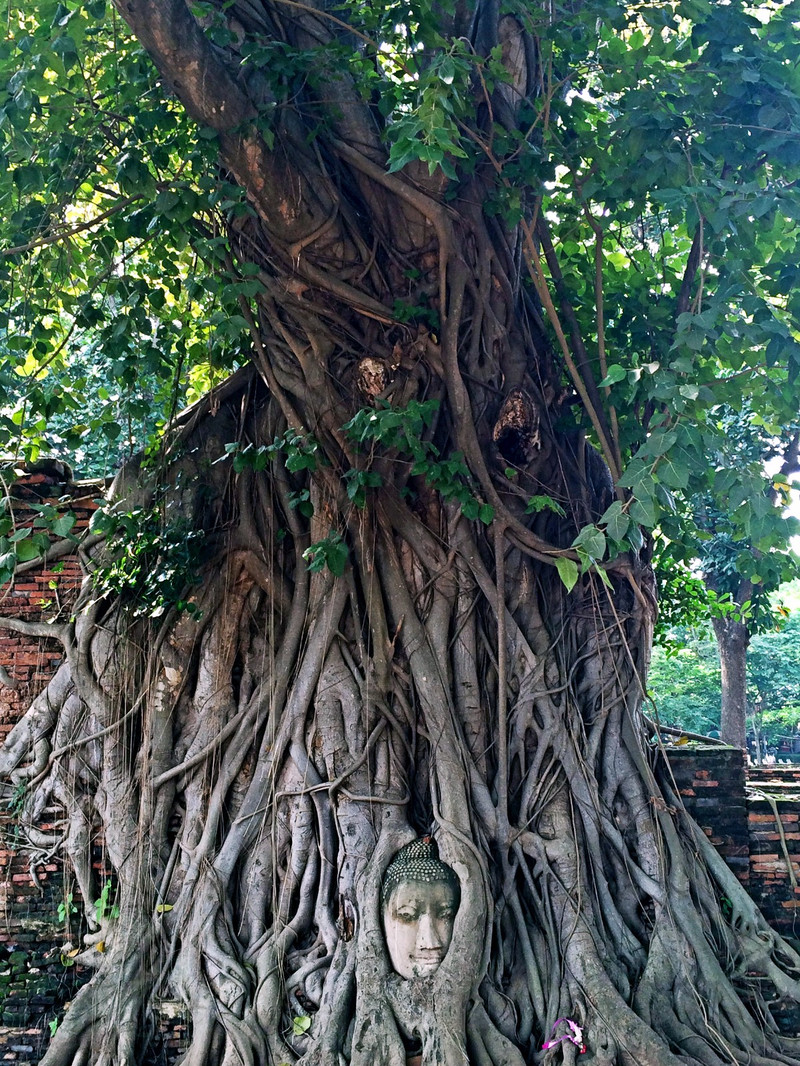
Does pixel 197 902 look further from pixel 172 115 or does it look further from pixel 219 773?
pixel 172 115

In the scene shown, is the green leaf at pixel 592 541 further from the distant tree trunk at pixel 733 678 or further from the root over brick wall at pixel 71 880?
the distant tree trunk at pixel 733 678

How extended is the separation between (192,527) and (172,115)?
6.21ft

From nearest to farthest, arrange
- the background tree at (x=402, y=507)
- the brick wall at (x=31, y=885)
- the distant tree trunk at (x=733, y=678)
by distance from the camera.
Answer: the background tree at (x=402, y=507), the brick wall at (x=31, y=885), the distant tree trunk at (x=733, y=678)

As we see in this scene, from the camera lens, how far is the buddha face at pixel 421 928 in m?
3.73

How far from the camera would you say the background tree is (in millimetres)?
3707

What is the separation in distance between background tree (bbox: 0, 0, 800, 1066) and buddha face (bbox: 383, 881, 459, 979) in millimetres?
80

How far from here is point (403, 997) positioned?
3656 millimetres

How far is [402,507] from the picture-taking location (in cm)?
454

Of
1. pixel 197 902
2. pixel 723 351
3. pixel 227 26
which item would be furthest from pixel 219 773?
pixel 227 26

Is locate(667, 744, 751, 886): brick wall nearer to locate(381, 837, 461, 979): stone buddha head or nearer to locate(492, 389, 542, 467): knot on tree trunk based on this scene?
locate(381, 837, 461, 979): stone buddha head

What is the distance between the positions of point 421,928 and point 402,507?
1.83 meters

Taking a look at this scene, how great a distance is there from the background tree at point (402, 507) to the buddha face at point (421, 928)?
80 millimetres

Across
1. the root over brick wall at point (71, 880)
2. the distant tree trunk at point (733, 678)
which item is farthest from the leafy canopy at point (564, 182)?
the distant tree trunk at point (733, 678)

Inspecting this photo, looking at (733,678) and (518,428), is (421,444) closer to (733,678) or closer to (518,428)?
(518,428)
